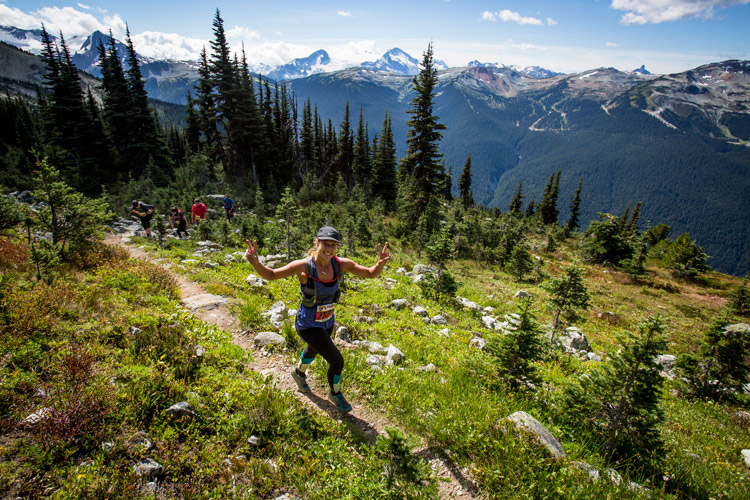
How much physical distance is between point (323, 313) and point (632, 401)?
15.9 ft

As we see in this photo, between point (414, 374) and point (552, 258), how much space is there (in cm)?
3589

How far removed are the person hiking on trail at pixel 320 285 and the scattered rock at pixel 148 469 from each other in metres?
2.09

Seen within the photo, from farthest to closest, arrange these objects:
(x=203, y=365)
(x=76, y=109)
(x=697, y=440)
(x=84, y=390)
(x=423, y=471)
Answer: (x=76, y=109)
(x=697, y=440)
(x=203, y=365)
(x=84, y=390)
(x=423, y=471)

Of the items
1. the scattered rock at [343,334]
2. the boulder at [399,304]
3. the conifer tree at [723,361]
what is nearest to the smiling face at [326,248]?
the scattered rock at [343,334]

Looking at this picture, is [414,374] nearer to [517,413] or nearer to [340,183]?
[517,413]

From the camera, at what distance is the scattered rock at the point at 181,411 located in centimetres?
402

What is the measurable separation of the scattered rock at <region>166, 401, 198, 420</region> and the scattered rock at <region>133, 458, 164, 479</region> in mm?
653

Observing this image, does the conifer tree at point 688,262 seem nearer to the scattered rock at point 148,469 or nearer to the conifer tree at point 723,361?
the conifer tree at point 723,361

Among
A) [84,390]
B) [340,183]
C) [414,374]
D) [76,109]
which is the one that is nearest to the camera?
[84,390]

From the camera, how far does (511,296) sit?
653 inches

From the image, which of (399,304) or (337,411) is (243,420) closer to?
(337,411)

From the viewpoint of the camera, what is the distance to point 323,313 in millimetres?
4578

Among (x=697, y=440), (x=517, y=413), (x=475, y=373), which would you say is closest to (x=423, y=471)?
(x=517, y=413)

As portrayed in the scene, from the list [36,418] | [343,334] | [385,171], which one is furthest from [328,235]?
[385,171]
